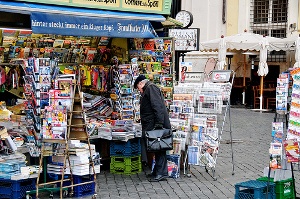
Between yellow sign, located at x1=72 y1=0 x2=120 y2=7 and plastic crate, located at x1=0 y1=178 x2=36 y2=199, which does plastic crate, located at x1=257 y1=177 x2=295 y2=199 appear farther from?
yellow sign, located at x1=72 y1=0 x2=120 y2=7

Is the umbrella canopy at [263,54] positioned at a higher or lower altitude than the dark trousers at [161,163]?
higher

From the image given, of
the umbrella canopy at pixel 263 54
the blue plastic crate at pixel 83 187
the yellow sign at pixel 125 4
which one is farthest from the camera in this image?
the umbrella canopy at pixel 263 54

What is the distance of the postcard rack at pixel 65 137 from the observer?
7312 millimetres

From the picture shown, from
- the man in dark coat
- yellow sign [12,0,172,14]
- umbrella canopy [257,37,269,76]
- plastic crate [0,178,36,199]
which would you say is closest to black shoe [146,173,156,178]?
the man in dark coat

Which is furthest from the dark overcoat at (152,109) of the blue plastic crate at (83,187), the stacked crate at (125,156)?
the blue plastic crate at (83,187)

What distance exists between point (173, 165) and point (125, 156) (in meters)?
0.80

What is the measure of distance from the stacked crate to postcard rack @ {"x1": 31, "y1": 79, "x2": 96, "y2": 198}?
4.65 ft

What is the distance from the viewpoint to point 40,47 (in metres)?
Answer: 9.41

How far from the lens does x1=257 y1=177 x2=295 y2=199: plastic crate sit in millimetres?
6855

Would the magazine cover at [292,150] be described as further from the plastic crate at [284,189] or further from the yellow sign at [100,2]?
the yellow sign at [100,2]

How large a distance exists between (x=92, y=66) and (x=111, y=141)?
4.51 ft

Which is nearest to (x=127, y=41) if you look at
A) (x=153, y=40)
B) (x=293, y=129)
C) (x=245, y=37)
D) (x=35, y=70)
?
(x=153, y=40)

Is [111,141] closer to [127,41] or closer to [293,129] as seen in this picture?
[127,41]

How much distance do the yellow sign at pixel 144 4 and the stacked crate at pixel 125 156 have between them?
2.25 metres
